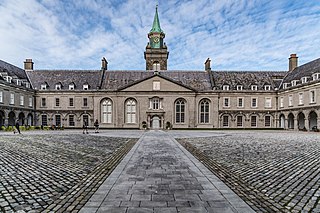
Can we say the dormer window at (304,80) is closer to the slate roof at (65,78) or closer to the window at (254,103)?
the window at (254,103)

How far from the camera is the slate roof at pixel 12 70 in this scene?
3578cm

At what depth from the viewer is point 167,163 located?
8203mm

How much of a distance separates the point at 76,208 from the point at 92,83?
41.1m

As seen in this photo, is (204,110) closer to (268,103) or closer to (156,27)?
(268,103)

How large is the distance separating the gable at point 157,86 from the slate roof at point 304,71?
1961 centimetres

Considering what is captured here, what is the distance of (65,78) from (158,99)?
65.6 feet

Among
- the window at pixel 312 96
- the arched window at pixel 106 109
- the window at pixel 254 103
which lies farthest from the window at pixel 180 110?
the window at pixel 312 96

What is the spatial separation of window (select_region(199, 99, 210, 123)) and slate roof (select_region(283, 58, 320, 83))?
16.2m

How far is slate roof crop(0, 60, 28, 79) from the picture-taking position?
35.8 metres

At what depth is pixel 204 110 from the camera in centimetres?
4156

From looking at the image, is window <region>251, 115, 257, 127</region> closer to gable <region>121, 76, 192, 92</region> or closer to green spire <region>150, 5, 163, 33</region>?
gable <region>121, 76, 192, 92</region>

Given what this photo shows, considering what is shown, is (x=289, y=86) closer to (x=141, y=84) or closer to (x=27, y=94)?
(x=141, y=84)

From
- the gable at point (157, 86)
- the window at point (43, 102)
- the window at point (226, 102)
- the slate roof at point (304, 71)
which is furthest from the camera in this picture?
the window at point (226, 102)

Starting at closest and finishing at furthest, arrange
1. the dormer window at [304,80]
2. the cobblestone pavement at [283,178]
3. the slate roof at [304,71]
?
the cobblestone pavement at [283,178], the slate roof at [304,71], the dormer window at [304,80]
